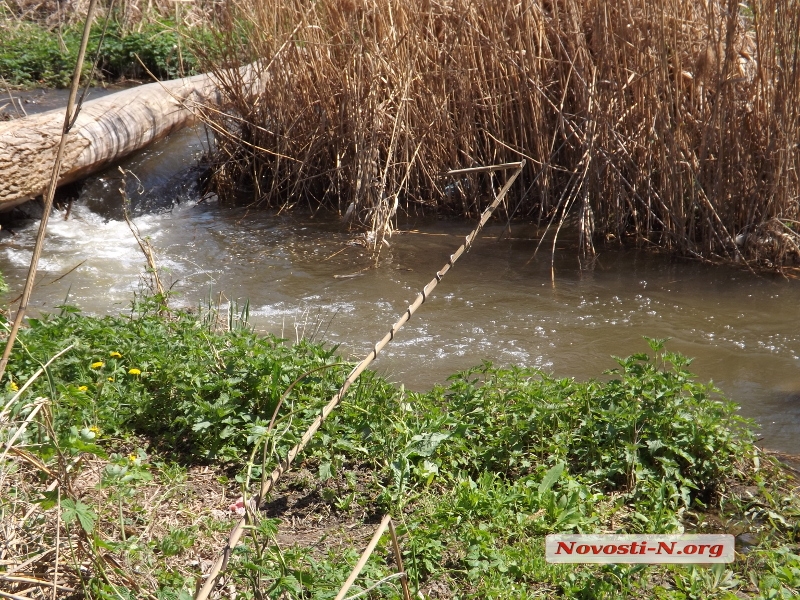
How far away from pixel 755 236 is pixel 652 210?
79 cm

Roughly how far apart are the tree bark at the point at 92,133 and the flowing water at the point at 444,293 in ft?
1.64

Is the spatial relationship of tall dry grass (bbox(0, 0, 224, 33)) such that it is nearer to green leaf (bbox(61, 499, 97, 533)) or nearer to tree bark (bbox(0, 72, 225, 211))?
tree bark (bbox(0, 72, 225, 211))

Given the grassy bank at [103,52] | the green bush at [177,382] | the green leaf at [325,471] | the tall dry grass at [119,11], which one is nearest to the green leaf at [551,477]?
the green leaf at [325,471]

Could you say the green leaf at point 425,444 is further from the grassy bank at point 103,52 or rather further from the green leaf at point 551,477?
the grassy bank at point 103,52

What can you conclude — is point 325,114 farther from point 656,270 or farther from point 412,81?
point 656,270

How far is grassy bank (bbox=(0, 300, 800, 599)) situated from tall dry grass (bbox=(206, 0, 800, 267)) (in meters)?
2.80

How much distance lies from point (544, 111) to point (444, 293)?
172 cm

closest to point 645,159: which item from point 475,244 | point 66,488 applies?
point 475,244

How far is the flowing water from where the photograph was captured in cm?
477

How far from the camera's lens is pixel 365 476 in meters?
3.12

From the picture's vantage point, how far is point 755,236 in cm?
574

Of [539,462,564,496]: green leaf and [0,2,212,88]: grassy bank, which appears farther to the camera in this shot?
[0,2,212,88]: grassy bank

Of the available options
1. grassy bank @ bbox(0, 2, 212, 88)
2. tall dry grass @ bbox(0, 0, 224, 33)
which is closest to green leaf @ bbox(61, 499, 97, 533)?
grassy bank @ bbox(0, 2, 212, 88)

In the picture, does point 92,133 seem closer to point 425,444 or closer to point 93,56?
point 93,56
